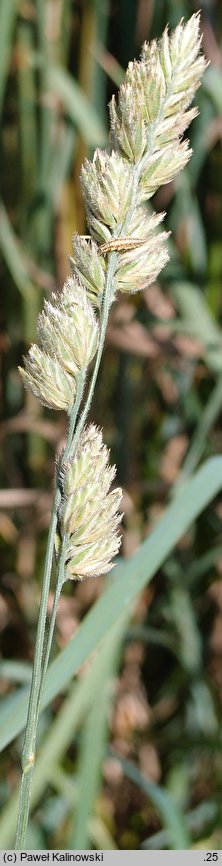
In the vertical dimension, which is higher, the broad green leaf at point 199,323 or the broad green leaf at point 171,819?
the broad green leaf at point 199,323

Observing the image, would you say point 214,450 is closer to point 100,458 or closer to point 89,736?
point 89,736

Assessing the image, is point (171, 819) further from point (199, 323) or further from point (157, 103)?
point (157, 103)

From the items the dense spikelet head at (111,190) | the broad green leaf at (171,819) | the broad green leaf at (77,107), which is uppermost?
the broad green leaf at (77,107)

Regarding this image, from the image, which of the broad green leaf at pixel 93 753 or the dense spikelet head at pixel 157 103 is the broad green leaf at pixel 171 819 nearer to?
the broad green leaf at pixel 93 753

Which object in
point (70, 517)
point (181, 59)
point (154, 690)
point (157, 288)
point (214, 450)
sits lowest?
point (70, 517)

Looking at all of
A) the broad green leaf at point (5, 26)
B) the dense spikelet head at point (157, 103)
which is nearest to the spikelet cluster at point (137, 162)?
the dense spikelet head at point (157, 103)

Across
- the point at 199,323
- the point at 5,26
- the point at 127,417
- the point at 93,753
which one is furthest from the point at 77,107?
the point at 93,753

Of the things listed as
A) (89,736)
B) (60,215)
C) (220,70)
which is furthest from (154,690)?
(220,70)
